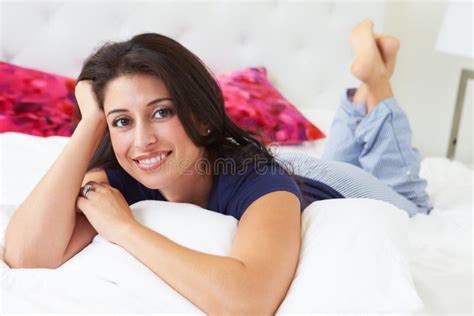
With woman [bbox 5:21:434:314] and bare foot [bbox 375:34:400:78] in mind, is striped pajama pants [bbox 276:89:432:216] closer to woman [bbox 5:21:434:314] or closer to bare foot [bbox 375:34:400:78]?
bare foot [bbox 375:34:400:78]

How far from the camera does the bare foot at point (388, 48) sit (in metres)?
1.76

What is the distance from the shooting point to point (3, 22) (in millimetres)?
1857

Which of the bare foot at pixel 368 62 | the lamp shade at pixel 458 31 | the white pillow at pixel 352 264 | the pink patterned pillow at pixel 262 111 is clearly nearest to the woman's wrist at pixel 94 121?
the white pillow at pixel 352 264

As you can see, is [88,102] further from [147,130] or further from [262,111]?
[262,111]

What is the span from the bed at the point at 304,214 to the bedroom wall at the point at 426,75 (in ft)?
1.06

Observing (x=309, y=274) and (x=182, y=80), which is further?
(x=182, y=80)

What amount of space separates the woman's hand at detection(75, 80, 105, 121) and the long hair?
0.04ft

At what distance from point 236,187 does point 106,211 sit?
0.25 metres

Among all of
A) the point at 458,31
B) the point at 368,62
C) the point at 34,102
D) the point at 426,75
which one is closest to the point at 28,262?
the point at 34,102

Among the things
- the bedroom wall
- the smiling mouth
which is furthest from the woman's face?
the bedroom wall

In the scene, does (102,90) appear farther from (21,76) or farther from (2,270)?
(21,76)

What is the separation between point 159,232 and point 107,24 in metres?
1.32

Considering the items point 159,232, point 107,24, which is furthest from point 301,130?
point 159,232

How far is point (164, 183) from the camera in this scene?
1.01m
